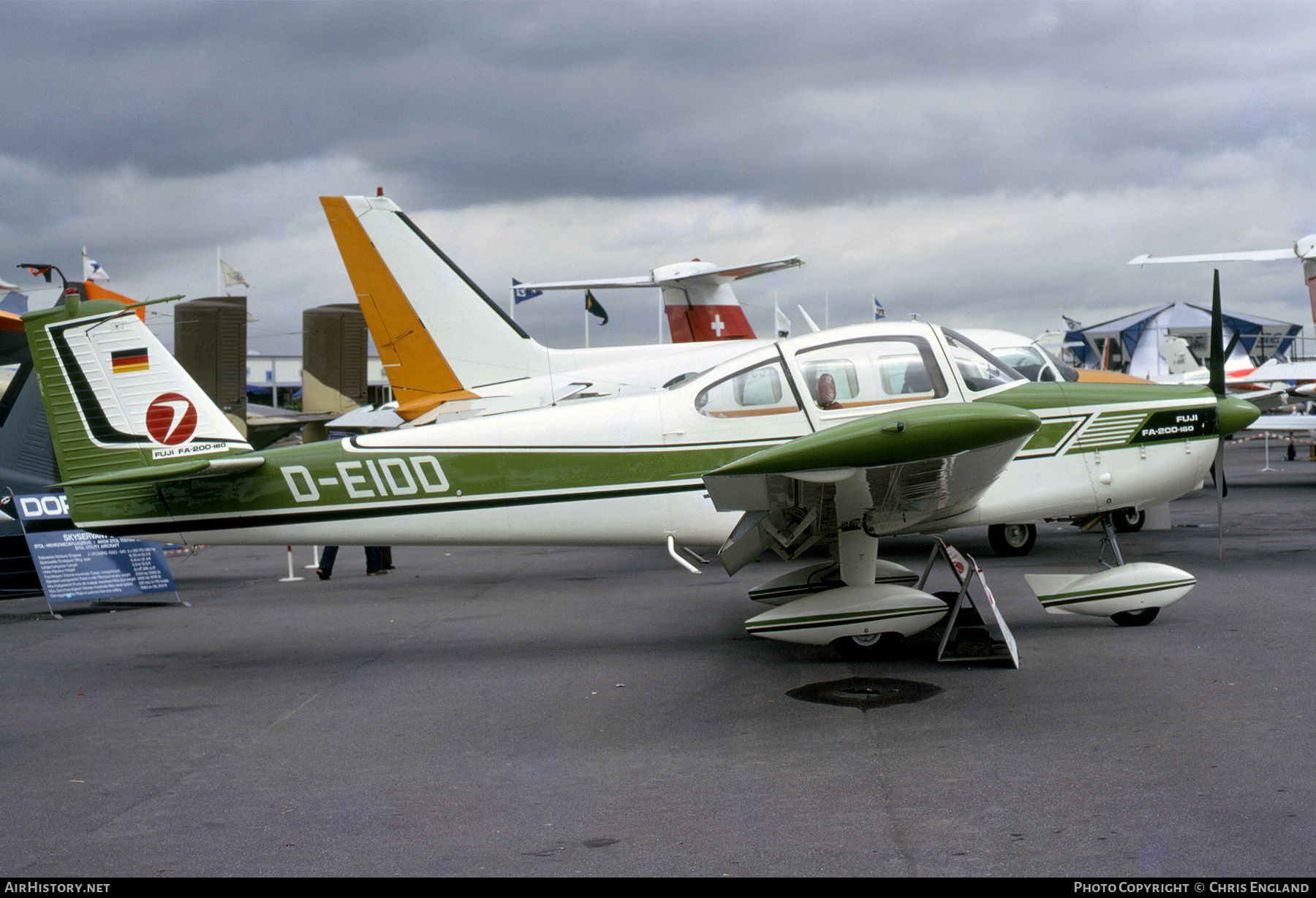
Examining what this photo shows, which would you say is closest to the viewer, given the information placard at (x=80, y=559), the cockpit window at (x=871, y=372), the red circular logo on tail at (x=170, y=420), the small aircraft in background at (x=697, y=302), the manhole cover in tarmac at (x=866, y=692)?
the manhole cover in tarmac at (x=866, y=692)

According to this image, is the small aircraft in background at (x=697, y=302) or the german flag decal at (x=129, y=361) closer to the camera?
the german flag decal at (x=129, y=361)

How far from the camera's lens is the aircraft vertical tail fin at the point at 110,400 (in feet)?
24.3

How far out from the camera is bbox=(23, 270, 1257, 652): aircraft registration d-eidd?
712cm

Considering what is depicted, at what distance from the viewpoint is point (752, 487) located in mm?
5934

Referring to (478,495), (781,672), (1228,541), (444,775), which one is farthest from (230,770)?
(1228,541)

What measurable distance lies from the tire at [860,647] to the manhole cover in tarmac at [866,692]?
1.61ft

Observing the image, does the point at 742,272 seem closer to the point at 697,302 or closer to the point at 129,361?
the point at 697,302

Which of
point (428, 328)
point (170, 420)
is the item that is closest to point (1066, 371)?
point (428, 328)

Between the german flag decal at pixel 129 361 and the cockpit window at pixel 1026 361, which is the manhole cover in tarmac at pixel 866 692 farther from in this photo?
the cockpit window at pixel 1026 361

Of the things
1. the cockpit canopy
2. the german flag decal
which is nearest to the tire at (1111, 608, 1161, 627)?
the cockpit canopy

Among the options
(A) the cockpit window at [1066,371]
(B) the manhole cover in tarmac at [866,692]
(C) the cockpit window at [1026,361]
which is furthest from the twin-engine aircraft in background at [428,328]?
(B) the manhole cover in tarmac at [866,692]

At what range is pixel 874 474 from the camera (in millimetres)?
5855

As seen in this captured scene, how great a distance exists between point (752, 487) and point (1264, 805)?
116 inches
